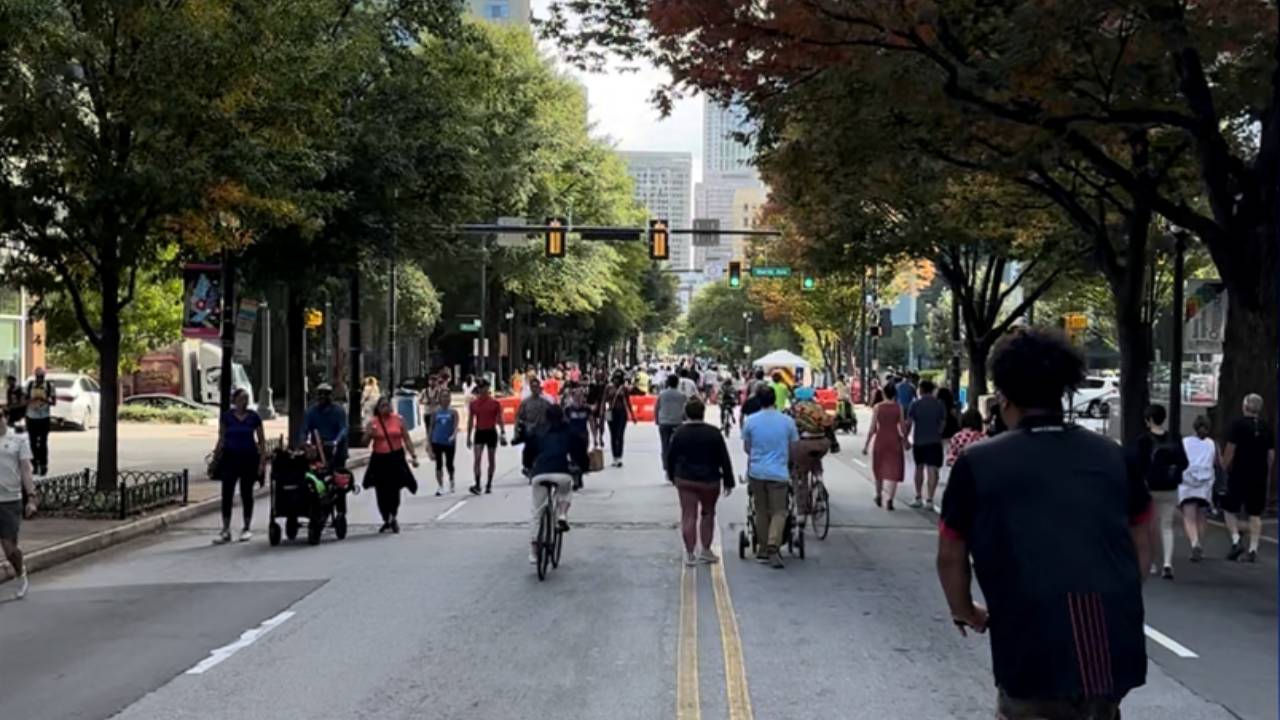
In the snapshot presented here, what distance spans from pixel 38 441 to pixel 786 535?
48.2 feet

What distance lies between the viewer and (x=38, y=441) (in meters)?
21.9

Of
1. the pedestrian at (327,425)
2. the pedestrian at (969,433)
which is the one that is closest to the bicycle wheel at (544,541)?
the pedestrian at (327,425)

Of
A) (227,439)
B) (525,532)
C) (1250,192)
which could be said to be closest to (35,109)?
(227,439)

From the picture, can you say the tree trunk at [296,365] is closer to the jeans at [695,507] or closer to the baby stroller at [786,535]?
the baby stroller at [786,535]

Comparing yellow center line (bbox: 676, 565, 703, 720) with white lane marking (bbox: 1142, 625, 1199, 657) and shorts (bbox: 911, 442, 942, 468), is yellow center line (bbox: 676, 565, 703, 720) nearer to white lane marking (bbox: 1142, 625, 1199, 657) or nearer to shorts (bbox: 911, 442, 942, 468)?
white lane marking (bbox: 1142, 625, 1199, 657)

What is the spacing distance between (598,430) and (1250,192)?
1292cm

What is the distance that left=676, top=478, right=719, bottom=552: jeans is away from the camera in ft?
39.3

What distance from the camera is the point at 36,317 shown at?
1914 cm

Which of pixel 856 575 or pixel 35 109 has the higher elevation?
pixel 35 109

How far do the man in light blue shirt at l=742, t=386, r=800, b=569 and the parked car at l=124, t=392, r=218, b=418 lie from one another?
3136cm

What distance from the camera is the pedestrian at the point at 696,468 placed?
12.0m

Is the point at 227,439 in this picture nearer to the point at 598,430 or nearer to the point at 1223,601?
the point at 1223,601

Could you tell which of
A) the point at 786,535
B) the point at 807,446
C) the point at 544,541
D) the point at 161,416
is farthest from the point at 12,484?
the point at 161,416

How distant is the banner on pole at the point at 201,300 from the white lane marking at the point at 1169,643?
48.5 ft
